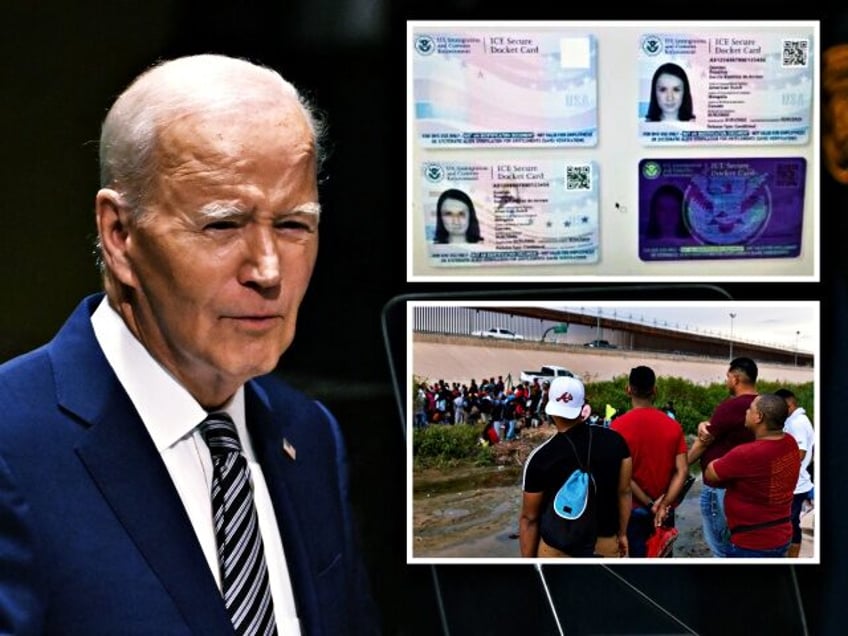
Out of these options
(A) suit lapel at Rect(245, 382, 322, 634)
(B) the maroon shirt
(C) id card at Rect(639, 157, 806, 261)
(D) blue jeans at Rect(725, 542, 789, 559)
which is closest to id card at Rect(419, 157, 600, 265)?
(C) id card at Rect(639, 157, 806, 261)

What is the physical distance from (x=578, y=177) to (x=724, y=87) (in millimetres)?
424

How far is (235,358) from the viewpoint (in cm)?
179

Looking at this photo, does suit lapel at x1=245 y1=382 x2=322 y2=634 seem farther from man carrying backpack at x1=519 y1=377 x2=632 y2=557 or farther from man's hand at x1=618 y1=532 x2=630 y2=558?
man's hand at x1=618 y1=532 x2=630 y2=558

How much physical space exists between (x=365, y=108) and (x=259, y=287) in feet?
5.30

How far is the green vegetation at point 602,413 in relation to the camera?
3.36 m

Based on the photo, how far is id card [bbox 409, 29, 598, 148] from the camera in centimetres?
331

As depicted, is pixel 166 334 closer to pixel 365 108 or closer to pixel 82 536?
pixel 82 536

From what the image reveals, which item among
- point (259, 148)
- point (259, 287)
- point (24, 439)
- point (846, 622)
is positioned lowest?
point (846, 622)

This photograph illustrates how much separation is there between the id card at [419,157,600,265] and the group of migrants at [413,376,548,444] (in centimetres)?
31

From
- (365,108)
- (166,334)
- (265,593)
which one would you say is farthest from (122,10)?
(265,593)

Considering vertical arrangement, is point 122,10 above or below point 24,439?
above

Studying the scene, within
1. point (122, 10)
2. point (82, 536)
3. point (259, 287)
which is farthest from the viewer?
point (122, 10)

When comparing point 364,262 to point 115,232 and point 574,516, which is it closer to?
point 574,516

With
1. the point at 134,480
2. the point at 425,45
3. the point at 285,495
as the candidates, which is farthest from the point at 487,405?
the point at 134,480
